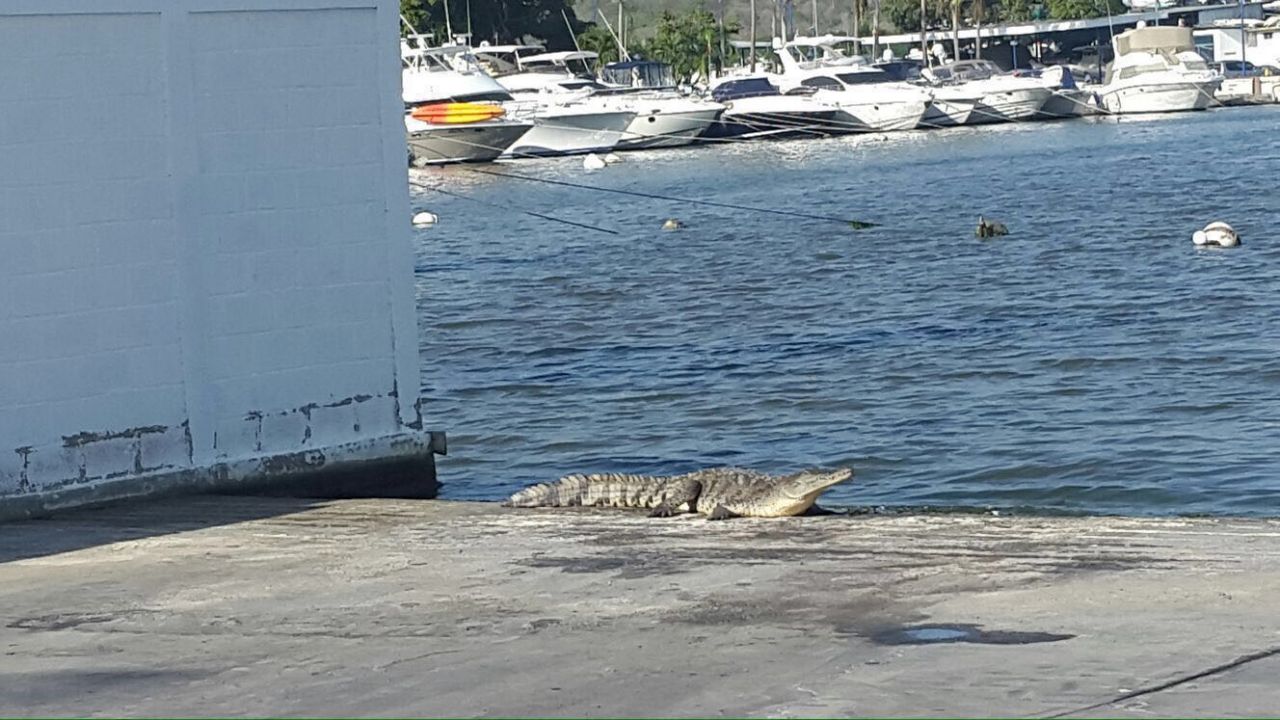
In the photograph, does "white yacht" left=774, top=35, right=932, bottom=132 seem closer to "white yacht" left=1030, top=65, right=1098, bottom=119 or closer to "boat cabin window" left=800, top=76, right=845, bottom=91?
"boat cabin window" left=800, top=76, right=845, bottom=91

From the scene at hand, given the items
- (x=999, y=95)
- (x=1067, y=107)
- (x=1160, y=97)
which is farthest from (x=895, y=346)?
(x=1160, y=97)

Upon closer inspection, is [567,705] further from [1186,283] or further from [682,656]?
[1186,283]

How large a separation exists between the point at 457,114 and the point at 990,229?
39.2 m

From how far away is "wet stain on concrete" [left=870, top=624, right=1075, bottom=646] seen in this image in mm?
8445

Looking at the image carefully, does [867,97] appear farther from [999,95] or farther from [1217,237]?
[1217,237]

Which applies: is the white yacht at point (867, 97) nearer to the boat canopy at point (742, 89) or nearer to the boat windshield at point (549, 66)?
the boat canopy at point (742, 89)

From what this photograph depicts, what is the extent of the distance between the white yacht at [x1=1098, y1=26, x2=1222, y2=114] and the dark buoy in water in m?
55.9

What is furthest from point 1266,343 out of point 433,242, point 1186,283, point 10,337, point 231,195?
point 433,242

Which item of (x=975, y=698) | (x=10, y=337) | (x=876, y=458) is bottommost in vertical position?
(x=876, y=458)

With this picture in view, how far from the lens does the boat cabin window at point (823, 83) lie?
88312 millimetres

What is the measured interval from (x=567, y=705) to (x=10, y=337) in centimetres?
662

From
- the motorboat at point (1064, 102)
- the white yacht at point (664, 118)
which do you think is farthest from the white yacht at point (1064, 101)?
the white yacht at point (664, 118)

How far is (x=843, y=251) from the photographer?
128 feet

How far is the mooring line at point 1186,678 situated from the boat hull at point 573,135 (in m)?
74.0
